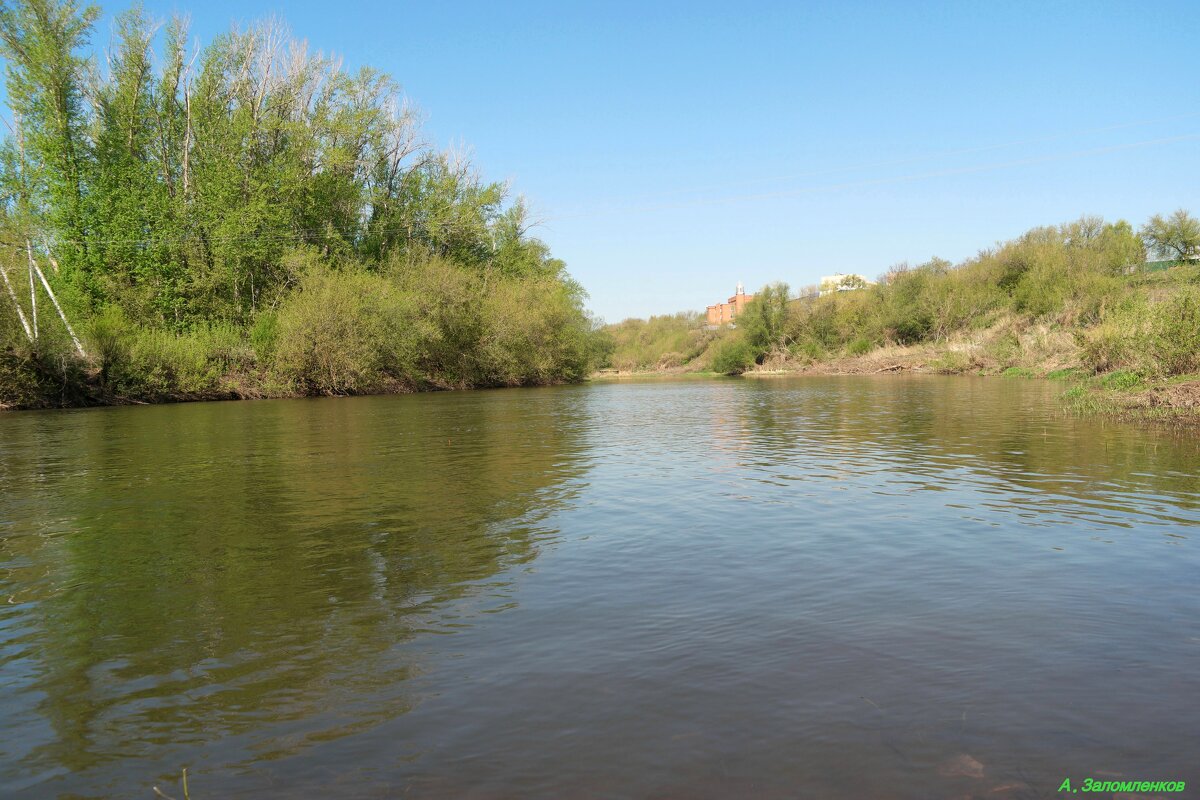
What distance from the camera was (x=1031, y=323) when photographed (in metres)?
68.8

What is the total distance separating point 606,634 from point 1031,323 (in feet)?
243

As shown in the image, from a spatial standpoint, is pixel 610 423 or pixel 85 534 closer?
pixel 85 534

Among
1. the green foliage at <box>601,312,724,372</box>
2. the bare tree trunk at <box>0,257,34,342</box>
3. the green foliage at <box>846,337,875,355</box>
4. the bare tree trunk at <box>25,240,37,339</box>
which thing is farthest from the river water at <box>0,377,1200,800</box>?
the green foliage at <box>601,312,724,372</box>

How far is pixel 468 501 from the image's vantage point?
12.6 meters

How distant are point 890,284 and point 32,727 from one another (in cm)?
10265

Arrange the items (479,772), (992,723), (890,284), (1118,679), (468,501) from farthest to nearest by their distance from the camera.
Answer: (890,284) < (468,501) < (1118,679) < (992,723) < (479,772)

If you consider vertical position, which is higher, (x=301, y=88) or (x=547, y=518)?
(x=301, y=88)

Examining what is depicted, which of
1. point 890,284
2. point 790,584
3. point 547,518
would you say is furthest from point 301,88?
point 890,284

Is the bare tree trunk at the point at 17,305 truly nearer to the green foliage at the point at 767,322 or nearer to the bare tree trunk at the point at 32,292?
the bare tree trunk at the point at 32,292

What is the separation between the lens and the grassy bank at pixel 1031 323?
22.8 metres

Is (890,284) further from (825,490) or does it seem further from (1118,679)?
(1118,679)

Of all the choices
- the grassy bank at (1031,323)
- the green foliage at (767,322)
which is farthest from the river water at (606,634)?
the green foliage at (767,322)

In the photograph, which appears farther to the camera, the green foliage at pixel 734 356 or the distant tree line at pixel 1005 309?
the green foliage at pixel 734 356

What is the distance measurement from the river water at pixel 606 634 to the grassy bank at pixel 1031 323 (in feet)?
32.8
